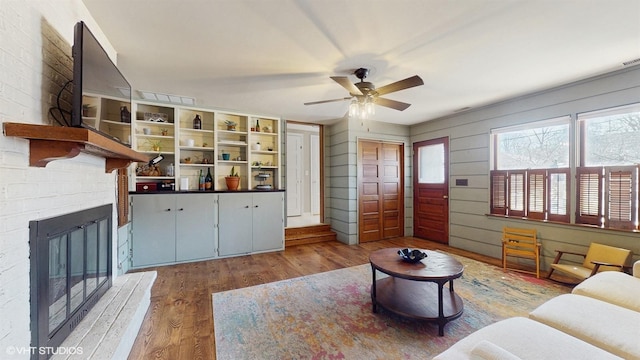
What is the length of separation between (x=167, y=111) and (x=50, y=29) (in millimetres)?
2740

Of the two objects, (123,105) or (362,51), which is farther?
(362,51)

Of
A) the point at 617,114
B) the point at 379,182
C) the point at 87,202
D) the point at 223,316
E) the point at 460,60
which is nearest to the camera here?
the point at 87,202

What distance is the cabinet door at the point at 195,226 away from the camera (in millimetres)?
3775

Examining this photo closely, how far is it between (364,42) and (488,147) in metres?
3.08

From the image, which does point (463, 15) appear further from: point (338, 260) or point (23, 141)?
point (338, 260)

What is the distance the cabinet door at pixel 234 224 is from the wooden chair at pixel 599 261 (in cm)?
422

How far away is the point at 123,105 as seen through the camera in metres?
2.11

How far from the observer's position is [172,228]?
3725 mm

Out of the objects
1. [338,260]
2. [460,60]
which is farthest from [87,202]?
[460,60]

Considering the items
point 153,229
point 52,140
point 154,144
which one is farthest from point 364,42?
point 153,229

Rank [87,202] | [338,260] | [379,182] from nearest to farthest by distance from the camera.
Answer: [87,202], [338,260], [379,182]

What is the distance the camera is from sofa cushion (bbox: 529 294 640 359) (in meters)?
1.35

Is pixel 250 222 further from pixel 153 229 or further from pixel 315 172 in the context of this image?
pixel 315 172

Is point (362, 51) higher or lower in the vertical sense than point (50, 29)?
higher
